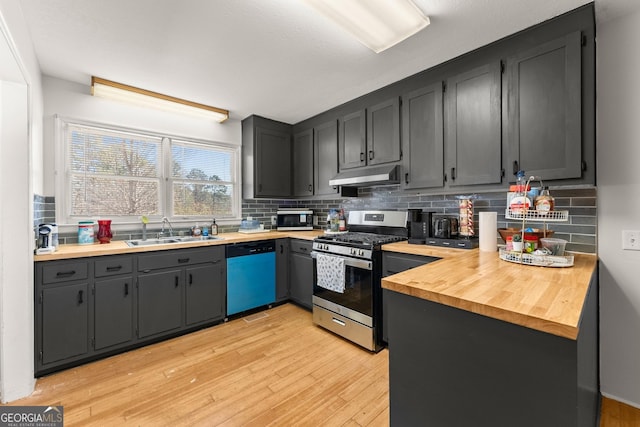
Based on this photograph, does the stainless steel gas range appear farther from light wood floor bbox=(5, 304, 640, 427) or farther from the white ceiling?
the white ceiling

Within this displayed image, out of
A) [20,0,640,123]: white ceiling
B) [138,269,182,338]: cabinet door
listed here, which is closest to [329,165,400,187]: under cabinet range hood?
[20,0,640,123]: white ceiling

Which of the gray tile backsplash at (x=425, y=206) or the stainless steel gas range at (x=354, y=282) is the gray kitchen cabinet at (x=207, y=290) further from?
the stainless steel gas range at (x=354, y=282)

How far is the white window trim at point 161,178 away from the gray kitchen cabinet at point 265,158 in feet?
0.44

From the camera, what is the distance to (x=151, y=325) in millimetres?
2502

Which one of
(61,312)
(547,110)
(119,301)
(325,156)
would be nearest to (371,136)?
(325,156)

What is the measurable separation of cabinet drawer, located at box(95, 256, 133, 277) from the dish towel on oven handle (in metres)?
1.71

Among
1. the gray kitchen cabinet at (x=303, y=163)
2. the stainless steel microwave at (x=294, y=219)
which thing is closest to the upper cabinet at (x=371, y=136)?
the gray kitchen cabinet at (x=303, y=163)

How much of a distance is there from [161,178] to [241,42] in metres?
1.94

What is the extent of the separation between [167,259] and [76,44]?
70.8 inches

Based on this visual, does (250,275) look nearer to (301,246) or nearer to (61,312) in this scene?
(301,246)

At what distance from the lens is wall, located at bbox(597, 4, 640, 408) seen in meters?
1.72

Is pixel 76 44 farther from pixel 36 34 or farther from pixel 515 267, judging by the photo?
pixel 515 267

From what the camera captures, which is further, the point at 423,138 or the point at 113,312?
the point at 423,138

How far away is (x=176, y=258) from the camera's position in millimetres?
2637
